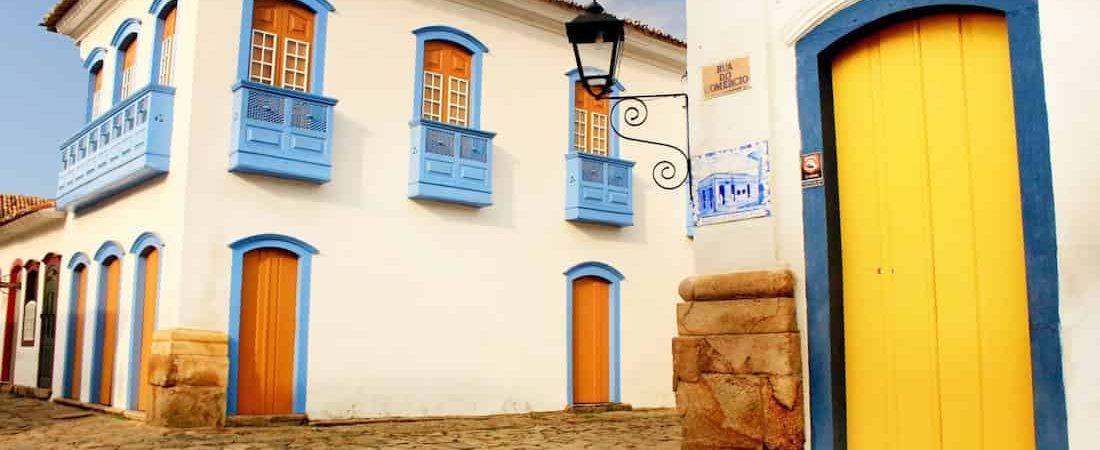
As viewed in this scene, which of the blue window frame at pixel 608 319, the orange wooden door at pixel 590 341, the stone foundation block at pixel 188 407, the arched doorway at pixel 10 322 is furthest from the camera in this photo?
the arched doorway at pixel 10 322

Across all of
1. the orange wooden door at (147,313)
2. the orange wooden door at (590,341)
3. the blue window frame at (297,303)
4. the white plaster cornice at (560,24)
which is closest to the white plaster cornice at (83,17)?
the orange wooden door at (147,313)

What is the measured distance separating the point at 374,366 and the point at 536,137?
4.25m

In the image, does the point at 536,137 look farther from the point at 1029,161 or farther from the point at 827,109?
the point at 1029,161

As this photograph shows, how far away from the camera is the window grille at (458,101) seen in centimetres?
1298

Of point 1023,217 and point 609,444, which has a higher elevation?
point 1023,217

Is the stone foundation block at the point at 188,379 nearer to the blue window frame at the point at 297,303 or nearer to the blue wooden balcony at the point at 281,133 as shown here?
the blue window frame at the point at 297,303

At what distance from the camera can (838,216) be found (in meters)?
4.89

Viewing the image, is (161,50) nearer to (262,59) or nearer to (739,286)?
(262,59)

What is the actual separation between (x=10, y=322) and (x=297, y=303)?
9.41m

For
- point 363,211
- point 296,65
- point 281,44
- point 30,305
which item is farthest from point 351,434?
point 30,305

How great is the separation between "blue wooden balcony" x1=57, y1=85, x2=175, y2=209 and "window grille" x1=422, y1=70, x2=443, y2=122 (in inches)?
131

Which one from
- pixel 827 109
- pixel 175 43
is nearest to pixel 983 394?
pixel 827 109

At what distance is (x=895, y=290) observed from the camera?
4605 mm

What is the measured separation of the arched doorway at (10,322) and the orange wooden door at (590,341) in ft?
35.0
